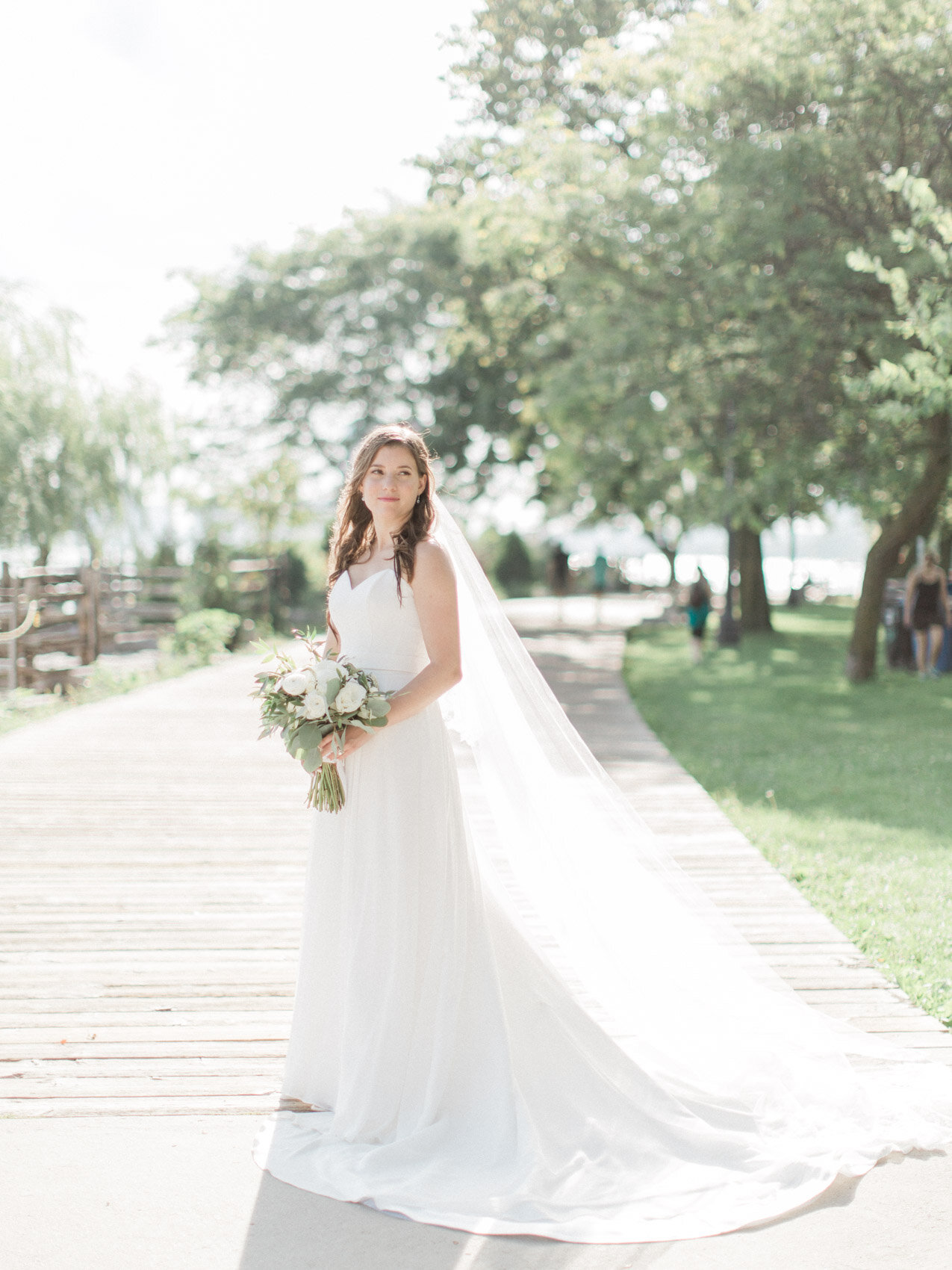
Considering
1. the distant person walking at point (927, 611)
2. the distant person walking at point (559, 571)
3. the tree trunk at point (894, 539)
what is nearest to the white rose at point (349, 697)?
the tree trunk at point (894, 539)

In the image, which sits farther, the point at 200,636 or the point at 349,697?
the point at 200,636

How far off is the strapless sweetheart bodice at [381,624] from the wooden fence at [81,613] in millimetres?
9096

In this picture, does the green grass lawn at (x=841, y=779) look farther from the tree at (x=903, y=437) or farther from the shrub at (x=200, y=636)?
the shrub at (x=200, y=636)

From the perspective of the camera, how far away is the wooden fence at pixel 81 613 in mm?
14031

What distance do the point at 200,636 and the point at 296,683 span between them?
16436 mm

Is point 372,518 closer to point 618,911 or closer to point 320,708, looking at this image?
point 320,708

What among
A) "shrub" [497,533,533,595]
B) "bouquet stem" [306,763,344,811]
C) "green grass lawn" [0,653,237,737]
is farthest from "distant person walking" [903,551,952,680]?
"shrub" [497,533,533,595]

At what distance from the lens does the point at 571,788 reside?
3928 millimetres

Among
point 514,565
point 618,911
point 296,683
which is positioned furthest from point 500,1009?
point 514,565

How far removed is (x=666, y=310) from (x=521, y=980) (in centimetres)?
1322

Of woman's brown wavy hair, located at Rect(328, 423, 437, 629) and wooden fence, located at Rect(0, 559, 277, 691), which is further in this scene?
wooden fence, located at Rect(0, 559, 277, 691)

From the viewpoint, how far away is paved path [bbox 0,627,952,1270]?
2.75 metres

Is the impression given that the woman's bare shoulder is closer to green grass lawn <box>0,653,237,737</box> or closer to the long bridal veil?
the long bridal veil

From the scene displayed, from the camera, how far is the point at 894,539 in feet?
49.7
